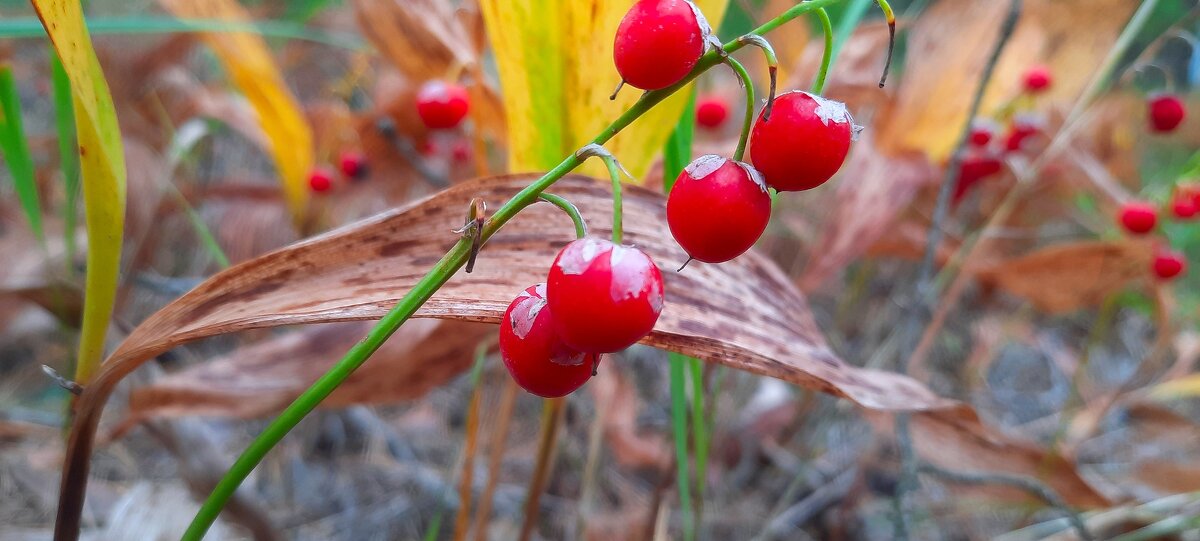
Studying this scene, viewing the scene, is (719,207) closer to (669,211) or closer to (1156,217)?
(669,211)

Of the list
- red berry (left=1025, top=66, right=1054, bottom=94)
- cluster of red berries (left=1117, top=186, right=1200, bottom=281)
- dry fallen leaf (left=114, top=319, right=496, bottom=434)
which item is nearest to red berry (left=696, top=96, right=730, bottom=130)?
red berry (left=1025, top=66, right=1054, bottom=94)

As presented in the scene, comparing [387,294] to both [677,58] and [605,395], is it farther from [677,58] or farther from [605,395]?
[605,395]

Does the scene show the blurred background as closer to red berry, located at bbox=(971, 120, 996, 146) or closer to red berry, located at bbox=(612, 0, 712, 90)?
red berry, located at bbox=(971, 120, 996, 146)

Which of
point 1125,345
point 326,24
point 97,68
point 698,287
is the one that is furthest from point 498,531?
point 326,24

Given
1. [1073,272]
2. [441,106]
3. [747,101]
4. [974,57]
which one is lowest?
[747,101]

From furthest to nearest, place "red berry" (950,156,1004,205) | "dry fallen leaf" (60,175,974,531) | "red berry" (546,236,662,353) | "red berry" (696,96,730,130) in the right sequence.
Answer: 1. "red berry" (696,96,730,130)
2. "red berry" (950,156,1004,205)
3. "dry fallen leaf" (60,175,974,531)
4. "red berry" (546,236,662,353)

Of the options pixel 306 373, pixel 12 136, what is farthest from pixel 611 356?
pixel 12 136
